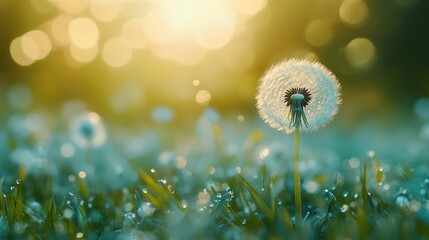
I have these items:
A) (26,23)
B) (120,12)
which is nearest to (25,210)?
(120,12)

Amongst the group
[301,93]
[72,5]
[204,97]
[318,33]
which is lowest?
[301,93]

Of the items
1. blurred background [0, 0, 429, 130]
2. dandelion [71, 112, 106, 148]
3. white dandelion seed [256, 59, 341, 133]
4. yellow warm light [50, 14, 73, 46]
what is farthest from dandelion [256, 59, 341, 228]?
yellow warm light [50, 14, 73, 46]

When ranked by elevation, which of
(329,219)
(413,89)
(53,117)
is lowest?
(329,219)

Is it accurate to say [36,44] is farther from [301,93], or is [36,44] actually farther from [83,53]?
[301,93]

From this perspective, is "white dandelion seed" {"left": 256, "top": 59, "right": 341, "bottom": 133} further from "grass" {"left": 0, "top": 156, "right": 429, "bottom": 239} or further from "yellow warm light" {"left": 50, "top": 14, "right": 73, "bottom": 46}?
"yellow warm light" {"left": 50, "top": 14, "right": 73, "bottom": 46}

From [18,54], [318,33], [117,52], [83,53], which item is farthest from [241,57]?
[18,54]

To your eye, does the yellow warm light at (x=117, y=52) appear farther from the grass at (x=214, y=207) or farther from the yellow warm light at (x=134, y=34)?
the grass at (x=214, y=207)

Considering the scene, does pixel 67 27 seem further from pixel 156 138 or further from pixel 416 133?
pixel 416 133
